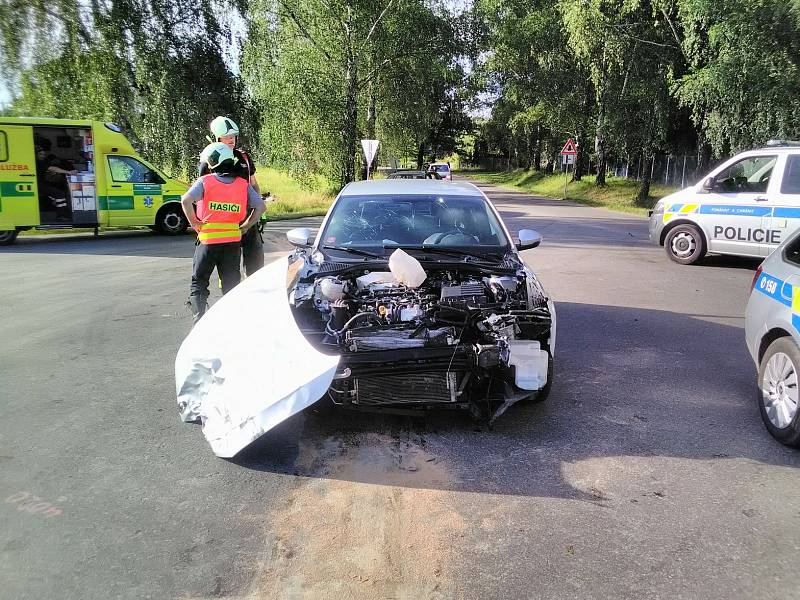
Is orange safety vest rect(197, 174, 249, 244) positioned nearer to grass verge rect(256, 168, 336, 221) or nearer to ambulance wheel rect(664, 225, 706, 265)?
ambulance wheel rect(664, 225, 706, 265)

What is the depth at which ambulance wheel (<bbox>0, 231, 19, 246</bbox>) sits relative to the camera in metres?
14.5

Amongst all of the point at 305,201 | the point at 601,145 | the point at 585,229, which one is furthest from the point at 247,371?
the point at 601,145

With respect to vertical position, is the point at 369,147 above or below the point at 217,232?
above

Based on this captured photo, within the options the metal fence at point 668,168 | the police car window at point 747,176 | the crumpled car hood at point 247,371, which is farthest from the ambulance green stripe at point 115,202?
the metal fence at point 668,168

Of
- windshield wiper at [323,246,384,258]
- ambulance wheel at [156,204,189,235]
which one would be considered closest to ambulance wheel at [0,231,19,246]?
ambulance wheel at [156,204,189,235]

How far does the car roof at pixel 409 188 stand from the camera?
6164mm

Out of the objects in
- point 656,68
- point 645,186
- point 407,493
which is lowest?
point 407,493

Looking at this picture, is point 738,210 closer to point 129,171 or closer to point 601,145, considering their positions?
point 129,171

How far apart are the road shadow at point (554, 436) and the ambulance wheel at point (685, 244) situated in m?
6.35

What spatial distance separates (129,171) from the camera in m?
15.5

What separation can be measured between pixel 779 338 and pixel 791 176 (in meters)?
7.08

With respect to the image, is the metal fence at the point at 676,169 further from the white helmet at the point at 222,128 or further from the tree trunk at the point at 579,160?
the white helmet at the point at 222,128

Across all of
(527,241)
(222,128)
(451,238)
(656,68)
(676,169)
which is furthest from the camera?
(676,169)

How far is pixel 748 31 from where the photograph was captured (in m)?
18.4
